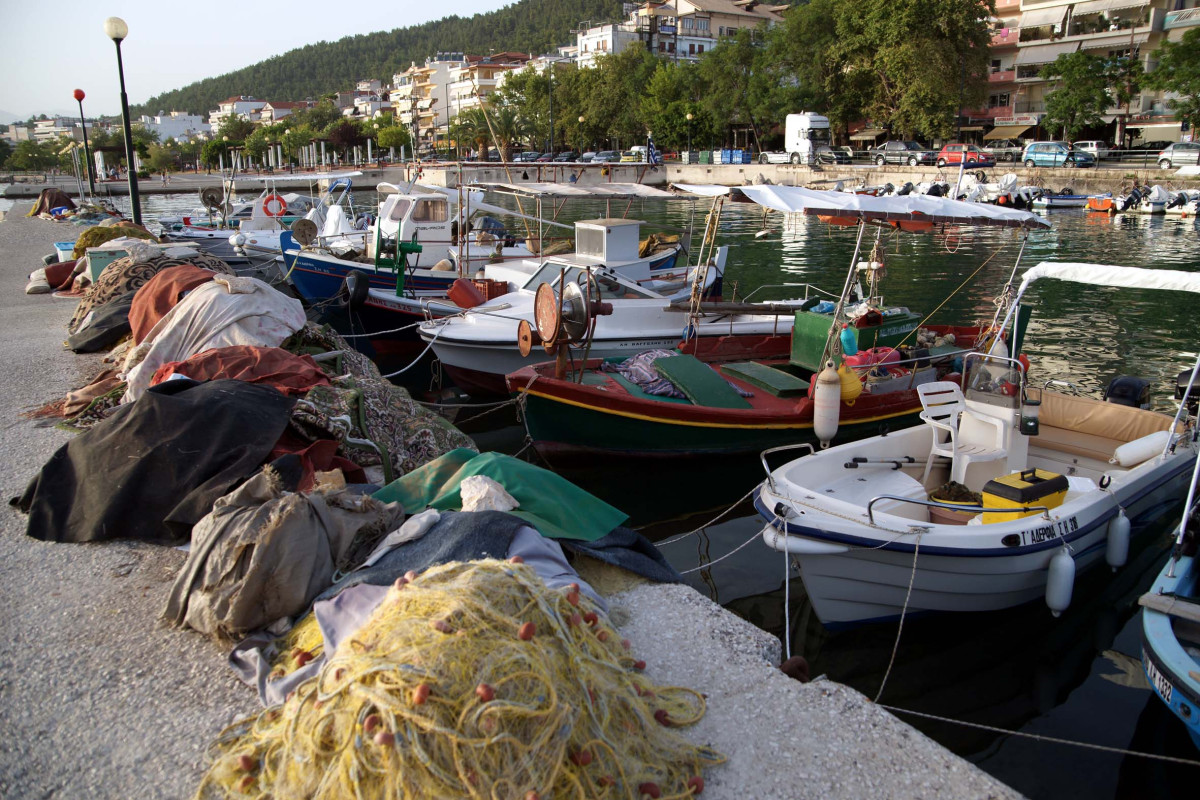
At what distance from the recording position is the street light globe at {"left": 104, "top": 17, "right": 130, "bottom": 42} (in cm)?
1412

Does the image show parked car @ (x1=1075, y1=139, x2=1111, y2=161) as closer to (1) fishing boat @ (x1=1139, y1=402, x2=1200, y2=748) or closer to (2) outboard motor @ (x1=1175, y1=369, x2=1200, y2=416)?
(2) outboard motor @ (x1=1175, y1=369, x2=1200, y2=416)

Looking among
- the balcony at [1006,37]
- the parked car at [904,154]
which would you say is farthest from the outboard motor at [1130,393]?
the balcony at [1006,37]

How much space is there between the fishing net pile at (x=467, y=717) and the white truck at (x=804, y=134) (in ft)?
179

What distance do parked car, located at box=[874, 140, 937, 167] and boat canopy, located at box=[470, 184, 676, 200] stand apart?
37.5m

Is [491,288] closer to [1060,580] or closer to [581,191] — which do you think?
[581,191]

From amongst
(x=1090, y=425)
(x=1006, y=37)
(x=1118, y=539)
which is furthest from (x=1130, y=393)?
(x=1006, y=37)

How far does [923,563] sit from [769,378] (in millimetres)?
4386

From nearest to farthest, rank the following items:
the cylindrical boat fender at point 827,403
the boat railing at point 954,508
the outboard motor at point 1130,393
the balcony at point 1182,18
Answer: the boat railing at point 954,508 < the cylindrical boat fender at point 827,403 < the outboard motor at point 1130,393 < the balcony at point 1182,18

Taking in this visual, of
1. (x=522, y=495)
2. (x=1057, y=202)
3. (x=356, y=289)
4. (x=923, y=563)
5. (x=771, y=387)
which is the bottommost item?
(x=923, y=563)

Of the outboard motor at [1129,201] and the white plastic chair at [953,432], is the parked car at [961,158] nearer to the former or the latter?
the outboard motor at [1129,201]

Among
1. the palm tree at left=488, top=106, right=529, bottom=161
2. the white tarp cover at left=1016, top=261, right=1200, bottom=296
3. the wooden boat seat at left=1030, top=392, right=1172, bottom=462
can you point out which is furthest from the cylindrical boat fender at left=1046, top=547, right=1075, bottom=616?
the palm tree at left=488, top=106, right=529, bottom=161

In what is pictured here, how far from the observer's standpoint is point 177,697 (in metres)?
3.34

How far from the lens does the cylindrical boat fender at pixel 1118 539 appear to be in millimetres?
6625

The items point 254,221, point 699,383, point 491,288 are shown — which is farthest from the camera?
point 254,221
